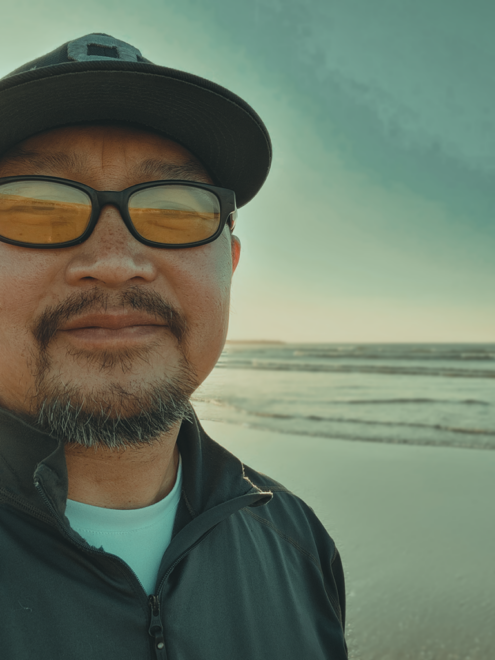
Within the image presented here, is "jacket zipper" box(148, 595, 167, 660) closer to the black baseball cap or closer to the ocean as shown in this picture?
the ocean

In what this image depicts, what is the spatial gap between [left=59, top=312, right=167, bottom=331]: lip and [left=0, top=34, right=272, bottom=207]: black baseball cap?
580mm

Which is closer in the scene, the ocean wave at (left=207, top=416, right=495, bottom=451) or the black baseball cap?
the black baseball cap

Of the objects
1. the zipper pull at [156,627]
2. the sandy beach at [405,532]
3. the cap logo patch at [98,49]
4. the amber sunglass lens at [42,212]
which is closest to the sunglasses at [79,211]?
the amber sunglass lens at [42,212]

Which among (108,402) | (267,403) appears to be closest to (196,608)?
(108,402)

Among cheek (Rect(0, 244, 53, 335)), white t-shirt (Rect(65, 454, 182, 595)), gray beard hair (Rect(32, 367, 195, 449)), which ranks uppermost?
cheek (Rect(0, 244, 53, 335))

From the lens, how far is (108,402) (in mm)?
1167

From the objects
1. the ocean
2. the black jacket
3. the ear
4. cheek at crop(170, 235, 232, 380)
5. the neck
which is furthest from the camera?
the ocean

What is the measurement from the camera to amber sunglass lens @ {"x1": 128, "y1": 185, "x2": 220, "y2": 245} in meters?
1.31

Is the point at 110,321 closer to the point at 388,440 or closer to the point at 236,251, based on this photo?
the point at 236,251

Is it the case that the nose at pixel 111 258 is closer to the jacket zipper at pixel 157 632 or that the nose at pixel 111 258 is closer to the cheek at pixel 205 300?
the cheek at pixel 205 300

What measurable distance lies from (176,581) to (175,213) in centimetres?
107

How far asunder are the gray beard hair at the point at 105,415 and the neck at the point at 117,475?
0.20ft

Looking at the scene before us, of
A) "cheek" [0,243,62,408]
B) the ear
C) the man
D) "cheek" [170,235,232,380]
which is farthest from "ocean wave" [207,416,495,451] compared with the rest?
"cheek" [0,243,62,408]

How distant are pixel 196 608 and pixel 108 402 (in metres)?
0.59
